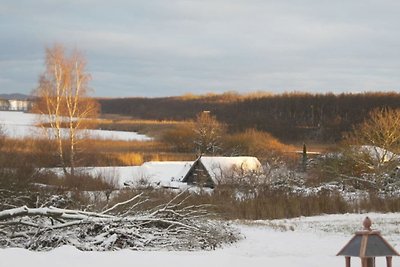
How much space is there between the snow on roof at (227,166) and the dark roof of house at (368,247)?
29.8m

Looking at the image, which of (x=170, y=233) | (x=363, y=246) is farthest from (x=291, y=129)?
(x=363, y=246)

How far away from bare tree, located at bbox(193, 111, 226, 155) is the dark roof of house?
6075 centimetres

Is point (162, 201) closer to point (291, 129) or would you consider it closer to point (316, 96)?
point (291, 129)

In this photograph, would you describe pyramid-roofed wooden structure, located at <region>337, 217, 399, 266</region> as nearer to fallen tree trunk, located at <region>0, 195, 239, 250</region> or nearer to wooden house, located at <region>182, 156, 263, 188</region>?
fallen tree trunk, located at <region>0, 195, 239, 250</region>

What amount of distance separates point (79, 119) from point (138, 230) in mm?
28071

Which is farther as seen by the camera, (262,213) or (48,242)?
(262,213)

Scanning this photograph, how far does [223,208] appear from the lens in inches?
943

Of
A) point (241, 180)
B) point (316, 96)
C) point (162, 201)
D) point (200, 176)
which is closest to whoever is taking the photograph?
point (162, 201)

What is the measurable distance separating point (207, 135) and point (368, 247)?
63819 millimetres

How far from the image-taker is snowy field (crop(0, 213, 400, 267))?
9555 mm

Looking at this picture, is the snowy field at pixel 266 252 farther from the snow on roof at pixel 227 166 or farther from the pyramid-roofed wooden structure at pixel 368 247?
the snow on roof at pixel 227 166

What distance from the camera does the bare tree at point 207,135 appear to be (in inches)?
2709

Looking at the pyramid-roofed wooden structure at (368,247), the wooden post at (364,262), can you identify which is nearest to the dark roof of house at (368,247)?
the pyramid-roofed wooden structure at (368,247)

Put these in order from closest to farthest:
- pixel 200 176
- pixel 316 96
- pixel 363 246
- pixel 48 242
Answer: pixel 363 246
pixel 48 242
pixel 200 176
pixel 316 96
